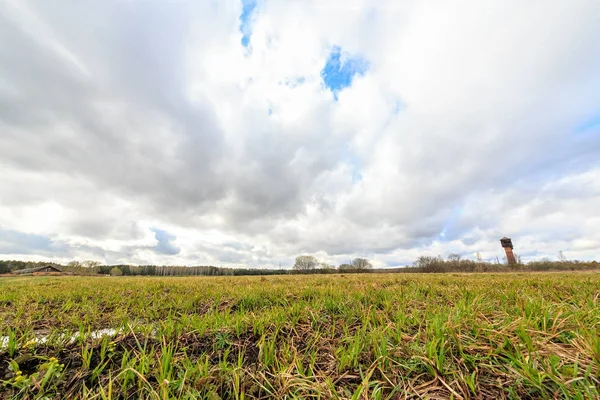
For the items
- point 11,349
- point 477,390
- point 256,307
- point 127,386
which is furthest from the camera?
point 256,307

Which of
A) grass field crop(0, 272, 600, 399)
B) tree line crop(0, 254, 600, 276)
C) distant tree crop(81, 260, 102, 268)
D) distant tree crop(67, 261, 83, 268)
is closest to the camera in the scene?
grass field crop(0, 272, 600, 399)

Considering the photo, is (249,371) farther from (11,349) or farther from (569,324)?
(569,324)

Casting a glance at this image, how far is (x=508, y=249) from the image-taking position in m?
61.6

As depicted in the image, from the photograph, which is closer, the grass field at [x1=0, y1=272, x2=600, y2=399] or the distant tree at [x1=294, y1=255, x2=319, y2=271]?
the grass field at [x1=0, y1=272, x2=600, y2=399]

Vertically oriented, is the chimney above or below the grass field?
above

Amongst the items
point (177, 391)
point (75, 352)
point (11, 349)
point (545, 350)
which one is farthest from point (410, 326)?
point (11, 349)

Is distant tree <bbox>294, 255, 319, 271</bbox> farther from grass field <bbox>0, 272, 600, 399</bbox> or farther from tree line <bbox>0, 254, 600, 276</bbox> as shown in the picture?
grass field <bbox>0, 272, 600, 399</bbox>

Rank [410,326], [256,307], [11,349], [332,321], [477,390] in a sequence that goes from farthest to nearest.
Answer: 1. [256,307]
2. [332,321]
3. [410,326]
4. [11,349]
5. [477,390]

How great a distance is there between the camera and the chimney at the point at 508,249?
199ft

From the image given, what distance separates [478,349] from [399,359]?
32.0 inches

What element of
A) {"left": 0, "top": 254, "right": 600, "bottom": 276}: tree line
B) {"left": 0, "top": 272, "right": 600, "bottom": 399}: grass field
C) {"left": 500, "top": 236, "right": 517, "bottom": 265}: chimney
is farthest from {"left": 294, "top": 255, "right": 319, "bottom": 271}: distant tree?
{"left": 0, "top": 272, "right": 600, "bottom": 399}: grass field

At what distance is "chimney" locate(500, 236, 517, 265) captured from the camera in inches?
2384

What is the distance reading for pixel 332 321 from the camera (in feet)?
12.3

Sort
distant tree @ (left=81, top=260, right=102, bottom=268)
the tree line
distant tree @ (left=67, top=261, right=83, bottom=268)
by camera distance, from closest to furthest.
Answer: the tree line < distant tree @ (left=67, top=261, right=83, bottom=268) < distant tree @ (left=81, top=260, right=102, bottom=268)
